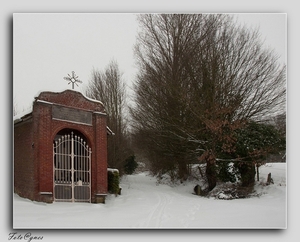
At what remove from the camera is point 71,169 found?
957 centimetres

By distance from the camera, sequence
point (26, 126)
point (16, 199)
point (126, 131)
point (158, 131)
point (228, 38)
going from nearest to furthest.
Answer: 1. point (16, 199)
2. point (26, 126)
3. point (228, 38)
4. point (158, 131)
5. point (126, 131)

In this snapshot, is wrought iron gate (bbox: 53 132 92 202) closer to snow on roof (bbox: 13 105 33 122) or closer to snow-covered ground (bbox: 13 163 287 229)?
snow-covered ground (bbox: 13 163 287 229)

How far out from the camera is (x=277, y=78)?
389 inches

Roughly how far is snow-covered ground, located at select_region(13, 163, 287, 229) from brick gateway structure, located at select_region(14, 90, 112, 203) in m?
0.43

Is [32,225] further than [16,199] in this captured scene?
No

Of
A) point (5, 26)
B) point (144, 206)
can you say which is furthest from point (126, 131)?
point (5, 26)

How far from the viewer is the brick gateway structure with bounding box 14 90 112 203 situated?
888cm

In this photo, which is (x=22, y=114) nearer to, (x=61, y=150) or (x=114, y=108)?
(x=61, y=150)

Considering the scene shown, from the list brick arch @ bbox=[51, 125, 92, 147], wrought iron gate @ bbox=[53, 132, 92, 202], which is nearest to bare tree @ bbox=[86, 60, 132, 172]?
brick arch @ bbox=[51, 125, 92, 147]

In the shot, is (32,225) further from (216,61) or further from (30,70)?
(216,61)

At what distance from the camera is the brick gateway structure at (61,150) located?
29.1 feet

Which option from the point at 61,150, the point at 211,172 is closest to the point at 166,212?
the point at 61,150

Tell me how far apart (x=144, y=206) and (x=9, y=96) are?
4268 millimetres

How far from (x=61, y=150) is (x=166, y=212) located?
308cm
